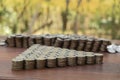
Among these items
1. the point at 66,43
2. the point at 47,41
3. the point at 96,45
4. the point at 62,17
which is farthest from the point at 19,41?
the point at 62,17

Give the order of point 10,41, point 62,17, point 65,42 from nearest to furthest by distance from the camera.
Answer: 1. point 65,42
2. point 10,41
3. point 62,17

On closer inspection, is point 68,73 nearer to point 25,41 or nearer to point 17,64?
point 17,64

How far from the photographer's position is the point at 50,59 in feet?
3.15

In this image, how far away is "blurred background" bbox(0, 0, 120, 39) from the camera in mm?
2924

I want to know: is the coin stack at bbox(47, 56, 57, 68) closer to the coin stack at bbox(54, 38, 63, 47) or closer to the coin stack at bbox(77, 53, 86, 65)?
the coin stack at bbox(77, 53, 86, 65)

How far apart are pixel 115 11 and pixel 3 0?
1.25 meters

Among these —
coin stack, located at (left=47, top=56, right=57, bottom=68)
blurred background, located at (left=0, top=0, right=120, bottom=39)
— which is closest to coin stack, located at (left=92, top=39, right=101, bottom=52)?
coin stack, located at (left=47, top=56, right=57, bottom=68)

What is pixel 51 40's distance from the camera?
1.29 metres

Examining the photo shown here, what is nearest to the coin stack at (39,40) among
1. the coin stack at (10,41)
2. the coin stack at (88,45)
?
the coin stack at (10,41)

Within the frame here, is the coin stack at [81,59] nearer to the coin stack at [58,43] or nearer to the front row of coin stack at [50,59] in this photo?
the front row of coin stack at [50,59]

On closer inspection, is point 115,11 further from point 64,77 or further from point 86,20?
point 64,77

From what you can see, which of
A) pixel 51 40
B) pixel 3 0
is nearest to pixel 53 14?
pixel 3 0

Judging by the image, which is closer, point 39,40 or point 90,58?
point 90,58

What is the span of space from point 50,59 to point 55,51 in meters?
0.13
